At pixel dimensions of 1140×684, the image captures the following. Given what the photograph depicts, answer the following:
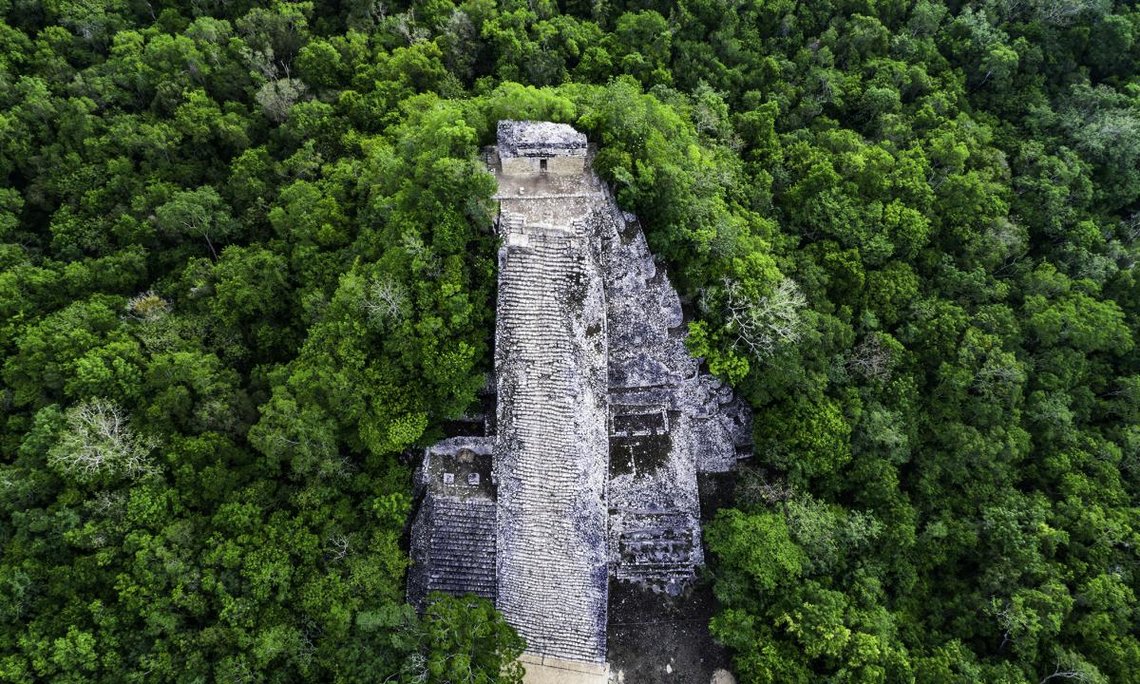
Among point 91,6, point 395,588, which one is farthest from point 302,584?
point 91,6

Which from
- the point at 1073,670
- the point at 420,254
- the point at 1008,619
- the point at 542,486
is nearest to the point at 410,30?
the point at 420,254

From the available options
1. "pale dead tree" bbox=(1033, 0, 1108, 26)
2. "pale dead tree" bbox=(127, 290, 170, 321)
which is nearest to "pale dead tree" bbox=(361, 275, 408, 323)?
"pale dead tree" bbox=(127, 290, 170, 321)

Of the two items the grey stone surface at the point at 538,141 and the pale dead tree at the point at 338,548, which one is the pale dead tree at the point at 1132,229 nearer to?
the grey stone surface at the point at 538,141

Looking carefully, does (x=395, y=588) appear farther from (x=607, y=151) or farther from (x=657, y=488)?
(x=607, y=151)

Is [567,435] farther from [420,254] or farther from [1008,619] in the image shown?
[1008,619]

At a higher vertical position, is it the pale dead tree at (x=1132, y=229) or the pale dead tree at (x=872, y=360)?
the pale dead tree at (x=1132, y=229)

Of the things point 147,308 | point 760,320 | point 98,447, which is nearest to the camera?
point 98,447

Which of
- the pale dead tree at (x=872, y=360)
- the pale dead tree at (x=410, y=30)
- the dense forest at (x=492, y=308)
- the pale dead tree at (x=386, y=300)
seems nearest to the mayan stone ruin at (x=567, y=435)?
the dense forest at (x=492, y=308)
